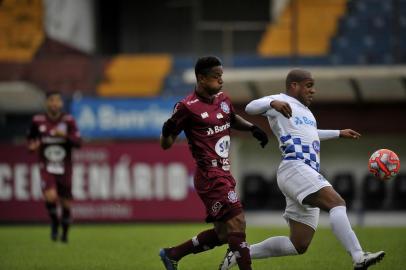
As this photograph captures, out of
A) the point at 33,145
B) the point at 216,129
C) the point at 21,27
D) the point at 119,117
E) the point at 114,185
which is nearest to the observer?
the point at 216,129

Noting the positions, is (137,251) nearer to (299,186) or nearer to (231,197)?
(231,197)

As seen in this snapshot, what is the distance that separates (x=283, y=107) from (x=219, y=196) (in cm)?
96

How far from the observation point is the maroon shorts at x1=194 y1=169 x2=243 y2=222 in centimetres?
798

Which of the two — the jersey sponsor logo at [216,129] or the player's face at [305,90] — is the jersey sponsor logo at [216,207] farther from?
the player's face at [305,90]

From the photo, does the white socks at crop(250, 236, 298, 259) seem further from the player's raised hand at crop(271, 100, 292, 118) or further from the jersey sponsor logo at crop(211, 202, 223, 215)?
the player's raised hand at crop(271, 100, 292, 118)

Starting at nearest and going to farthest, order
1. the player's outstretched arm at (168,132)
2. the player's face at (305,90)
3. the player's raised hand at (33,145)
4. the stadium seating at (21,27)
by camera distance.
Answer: the player's outstretched arm at (168,132)
the player's face at (305,90)
the player's raised hand at (33,145)
the stadium seating at (21,27)

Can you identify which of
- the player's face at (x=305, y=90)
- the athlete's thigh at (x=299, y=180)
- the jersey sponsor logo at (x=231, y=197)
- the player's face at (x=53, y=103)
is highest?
the player's face at (x=305, y=90)

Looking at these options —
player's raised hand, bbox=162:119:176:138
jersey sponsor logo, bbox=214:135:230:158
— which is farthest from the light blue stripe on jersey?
player's raised hand, bbox=162:119:176:138

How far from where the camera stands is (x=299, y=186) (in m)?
8.12

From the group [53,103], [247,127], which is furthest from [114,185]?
[247,127]

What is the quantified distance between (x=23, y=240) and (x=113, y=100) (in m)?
8.50

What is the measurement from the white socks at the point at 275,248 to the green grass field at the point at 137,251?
4.15 feet

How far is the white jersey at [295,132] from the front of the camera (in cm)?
827

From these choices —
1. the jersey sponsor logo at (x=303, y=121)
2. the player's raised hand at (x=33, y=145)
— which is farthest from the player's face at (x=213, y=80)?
the player's raised hand at (x=33, y=145)
